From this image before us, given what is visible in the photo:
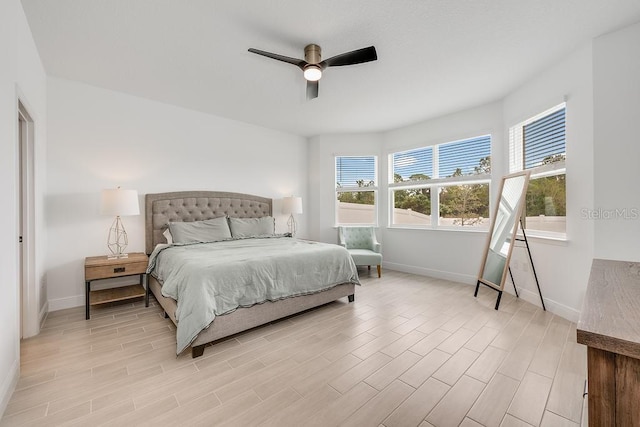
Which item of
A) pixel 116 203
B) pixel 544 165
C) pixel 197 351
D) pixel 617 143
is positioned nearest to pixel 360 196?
pixel 544 165

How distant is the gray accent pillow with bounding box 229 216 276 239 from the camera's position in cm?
437

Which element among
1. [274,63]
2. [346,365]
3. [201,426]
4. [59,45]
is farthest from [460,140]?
[59,45]

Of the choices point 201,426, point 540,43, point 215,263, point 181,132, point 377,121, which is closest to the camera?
point 201,426

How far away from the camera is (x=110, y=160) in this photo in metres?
3.65

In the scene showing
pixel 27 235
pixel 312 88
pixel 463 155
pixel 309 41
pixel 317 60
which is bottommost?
pixel 27 235

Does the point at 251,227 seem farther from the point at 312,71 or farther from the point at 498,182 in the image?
the point at 498,182

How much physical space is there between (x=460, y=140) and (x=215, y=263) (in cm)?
417

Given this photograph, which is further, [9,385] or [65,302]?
[65,302]

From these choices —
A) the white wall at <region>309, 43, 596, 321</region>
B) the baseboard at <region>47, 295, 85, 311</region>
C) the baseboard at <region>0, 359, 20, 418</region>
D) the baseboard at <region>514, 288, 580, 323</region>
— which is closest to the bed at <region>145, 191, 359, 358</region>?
the baseboard at <region>47, 295, 85, 311</region>

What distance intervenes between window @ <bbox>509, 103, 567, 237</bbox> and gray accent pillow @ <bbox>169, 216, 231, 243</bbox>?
3970mm

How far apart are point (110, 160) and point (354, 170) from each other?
158 inches

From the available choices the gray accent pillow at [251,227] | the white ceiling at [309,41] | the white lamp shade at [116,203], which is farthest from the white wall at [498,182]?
Answer: the white lamp shade at [116,203]

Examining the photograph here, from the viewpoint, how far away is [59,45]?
2637 mm

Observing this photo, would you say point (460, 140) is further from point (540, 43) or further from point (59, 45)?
point (59, 45)
